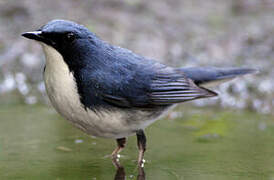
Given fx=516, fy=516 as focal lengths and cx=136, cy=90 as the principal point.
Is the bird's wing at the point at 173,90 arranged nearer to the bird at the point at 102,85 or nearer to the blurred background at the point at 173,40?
the bird at the point at 102,85

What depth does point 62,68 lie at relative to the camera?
4.07 m

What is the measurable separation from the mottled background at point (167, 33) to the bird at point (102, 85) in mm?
2515

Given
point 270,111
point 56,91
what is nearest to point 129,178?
point 56,91

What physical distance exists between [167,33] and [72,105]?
479cm

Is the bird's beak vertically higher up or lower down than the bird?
higher up

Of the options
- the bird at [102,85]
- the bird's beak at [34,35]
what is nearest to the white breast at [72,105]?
the bird at [102,85]

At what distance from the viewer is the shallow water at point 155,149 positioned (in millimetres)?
4168

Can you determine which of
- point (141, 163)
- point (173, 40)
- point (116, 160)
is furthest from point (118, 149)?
point (173, 40)

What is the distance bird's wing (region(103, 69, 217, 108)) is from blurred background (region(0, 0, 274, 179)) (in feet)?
3.67

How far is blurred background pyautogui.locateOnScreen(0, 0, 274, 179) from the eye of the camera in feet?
22.7

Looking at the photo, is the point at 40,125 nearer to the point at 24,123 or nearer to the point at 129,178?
the point at 24,123

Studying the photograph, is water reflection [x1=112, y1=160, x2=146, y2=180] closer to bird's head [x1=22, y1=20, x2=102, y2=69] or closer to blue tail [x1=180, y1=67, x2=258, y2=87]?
bird's head [x1=22, y1=20, x2=102, y2=69]

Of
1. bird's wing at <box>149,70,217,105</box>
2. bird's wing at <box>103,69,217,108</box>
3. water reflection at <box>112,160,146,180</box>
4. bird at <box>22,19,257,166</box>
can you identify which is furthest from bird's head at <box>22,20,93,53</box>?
water reflection at <box>112,160,146,180</box>

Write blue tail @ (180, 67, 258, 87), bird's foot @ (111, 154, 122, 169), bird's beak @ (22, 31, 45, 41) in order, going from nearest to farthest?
bird's beak @ (22, 31, 45, 41)
bird's foot @ (111, 154, 122, 169)
blue tail @ (180, 67, 258, 87)
